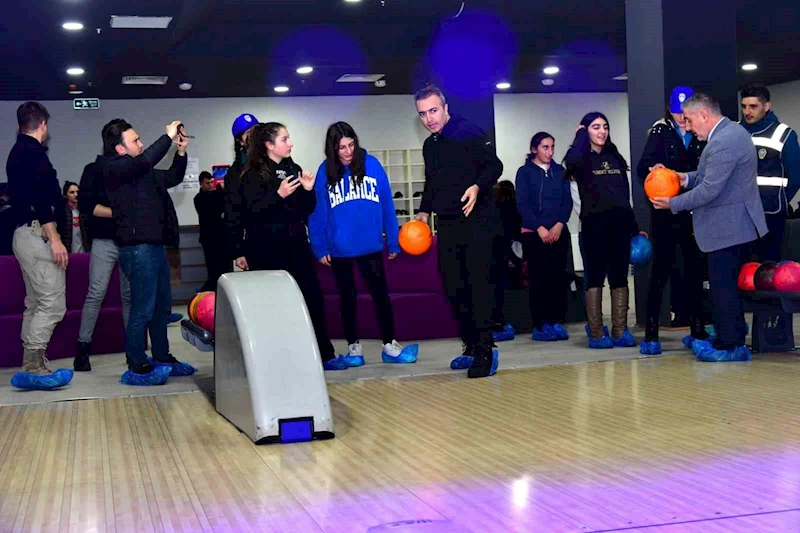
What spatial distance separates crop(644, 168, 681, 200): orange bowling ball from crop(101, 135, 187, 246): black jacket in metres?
2.50

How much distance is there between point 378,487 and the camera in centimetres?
287

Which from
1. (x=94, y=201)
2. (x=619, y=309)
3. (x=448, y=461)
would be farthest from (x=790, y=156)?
(x=94, y=201)

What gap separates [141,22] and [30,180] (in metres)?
4.83

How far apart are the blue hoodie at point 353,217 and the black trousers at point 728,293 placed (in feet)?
5.90

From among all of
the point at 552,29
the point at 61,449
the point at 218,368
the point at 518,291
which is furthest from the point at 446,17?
the point at 61,449

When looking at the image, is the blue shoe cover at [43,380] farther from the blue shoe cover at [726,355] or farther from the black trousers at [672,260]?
the blue shoe cover at [726,355]

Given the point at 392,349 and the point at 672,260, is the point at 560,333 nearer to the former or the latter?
the point at 672,260

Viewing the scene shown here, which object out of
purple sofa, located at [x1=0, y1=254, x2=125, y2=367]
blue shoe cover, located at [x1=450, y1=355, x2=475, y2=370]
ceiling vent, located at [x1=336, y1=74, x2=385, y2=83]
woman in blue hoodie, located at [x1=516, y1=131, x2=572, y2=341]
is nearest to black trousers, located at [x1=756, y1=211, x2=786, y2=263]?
woman in blue hoodie, located at [x1=516, y1=131, x2=572, y2=341]

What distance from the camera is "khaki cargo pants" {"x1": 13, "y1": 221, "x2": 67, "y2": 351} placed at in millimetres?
5172

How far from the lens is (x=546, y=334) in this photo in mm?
6496

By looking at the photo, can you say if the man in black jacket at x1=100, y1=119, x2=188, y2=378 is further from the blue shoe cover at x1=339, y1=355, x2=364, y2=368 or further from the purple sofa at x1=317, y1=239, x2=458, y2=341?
the purple sofa at x1=317, y1=239, x2=458, y2=341

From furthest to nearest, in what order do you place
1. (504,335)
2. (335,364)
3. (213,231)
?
(213,231), (504,335), (335,364)

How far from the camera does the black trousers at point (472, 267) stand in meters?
4.84

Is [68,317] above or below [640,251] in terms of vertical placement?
below
